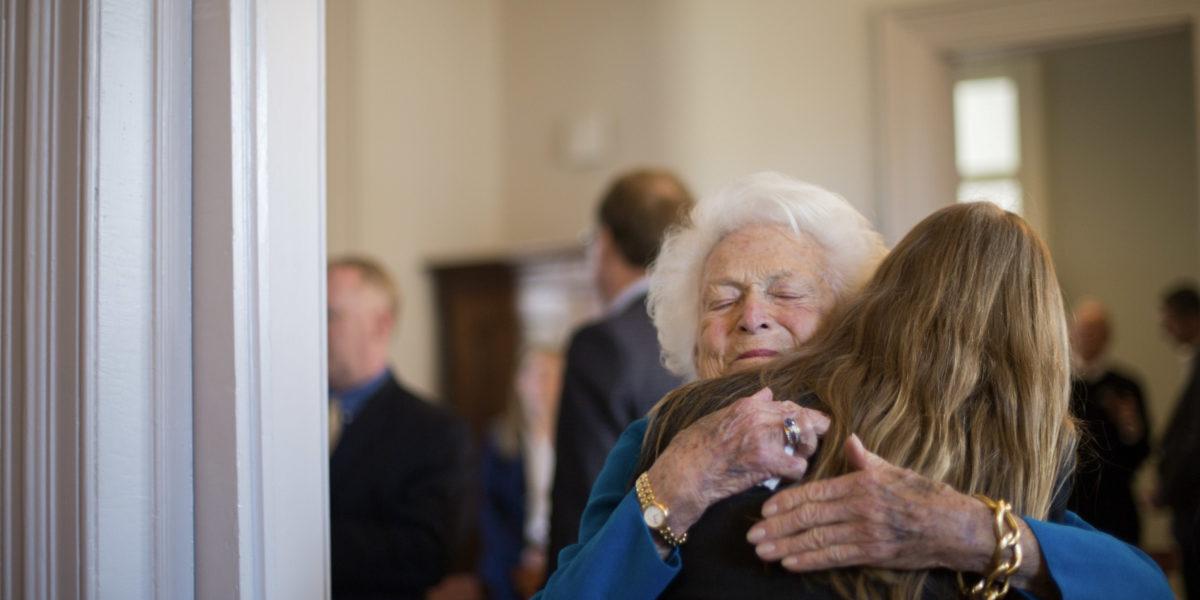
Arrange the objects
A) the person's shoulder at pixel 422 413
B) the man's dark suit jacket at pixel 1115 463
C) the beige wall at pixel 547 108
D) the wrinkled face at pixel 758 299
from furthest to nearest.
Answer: the beige wall at pixel 547 108, the man's dark suit jacket at pixel 1115 463, the person's shoulder at pixel 422 413, the wrinkled face at pixel 758 299

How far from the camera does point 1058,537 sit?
4.63 feet

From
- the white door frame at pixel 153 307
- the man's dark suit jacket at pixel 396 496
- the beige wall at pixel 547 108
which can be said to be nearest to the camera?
the white door frame at pixel 153 307

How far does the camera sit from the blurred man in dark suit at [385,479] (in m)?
2.89

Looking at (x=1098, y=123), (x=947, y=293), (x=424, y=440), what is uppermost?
(x=1098, y=123)

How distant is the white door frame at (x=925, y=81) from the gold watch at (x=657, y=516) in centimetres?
406

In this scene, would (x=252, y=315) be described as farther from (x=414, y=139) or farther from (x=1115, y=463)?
(x=414, y=139)

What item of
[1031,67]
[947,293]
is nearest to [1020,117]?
[1031,67]

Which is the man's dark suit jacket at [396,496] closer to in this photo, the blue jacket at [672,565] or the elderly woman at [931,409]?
the blue jacket at [672,565]

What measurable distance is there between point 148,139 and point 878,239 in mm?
1217

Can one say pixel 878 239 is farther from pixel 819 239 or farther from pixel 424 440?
pixel 424 440

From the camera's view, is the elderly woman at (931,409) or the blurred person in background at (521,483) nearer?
the elderly woman at (931,409)

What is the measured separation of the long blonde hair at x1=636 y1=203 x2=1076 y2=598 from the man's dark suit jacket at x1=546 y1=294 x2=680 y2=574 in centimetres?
100

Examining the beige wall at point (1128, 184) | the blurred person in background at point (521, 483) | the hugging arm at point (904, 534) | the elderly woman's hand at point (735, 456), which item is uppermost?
the beige wall at point (1128, 184)

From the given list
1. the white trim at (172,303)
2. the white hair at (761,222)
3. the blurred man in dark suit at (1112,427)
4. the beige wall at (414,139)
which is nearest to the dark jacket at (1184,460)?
the blurred man in dark suit at (1112,427)
